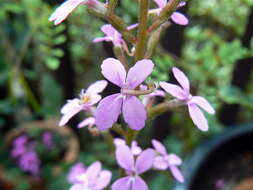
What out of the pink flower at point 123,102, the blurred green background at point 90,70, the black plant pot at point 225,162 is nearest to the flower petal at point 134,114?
the pink flower at point 123,102

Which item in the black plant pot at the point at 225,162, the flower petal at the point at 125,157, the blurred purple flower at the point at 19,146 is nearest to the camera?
the flower petal at the point at 125,157

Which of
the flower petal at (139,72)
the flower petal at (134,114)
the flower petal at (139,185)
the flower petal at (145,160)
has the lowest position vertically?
the flower petal at (139,185)

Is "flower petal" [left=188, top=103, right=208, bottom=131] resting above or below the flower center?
below

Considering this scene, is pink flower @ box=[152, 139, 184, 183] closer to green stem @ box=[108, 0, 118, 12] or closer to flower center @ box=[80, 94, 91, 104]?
flower center @ box=[80, 94, 91, 104]

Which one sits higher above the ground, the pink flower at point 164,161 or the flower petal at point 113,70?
the flower petal at point 113,70

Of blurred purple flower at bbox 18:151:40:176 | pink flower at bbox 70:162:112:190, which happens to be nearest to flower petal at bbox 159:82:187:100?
pink flower at bbox 70:162:112:190

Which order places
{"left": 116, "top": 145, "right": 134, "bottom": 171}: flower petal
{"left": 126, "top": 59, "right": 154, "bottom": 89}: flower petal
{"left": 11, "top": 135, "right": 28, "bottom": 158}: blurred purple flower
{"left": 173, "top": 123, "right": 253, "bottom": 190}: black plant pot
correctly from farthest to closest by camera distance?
{"left": 11, "top": 135, "right": 28, "bottom": 158}: blurred purple flower
{"left": 173, "top": 123, "right": 253, "bottom": 190}: black plant pot
{"left": 116, "top": 145, "right": 134, "bottom": 171}: flower petal
{"left": 126, "top": 59, "right": 154, "bottom": 89}: flower petal

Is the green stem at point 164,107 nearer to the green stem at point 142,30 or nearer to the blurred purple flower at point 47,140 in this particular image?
the green stem at point 142,30

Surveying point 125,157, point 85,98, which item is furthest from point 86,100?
point 125,157
